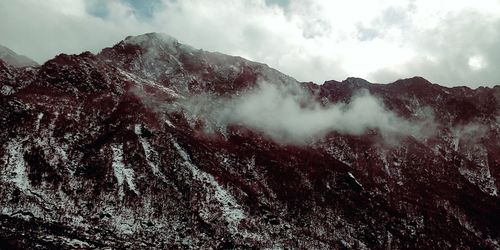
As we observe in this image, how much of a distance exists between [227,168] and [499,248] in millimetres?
40711

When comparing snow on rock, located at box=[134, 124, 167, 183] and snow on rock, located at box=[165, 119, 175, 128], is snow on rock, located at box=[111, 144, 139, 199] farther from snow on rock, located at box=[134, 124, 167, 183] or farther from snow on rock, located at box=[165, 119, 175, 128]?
snow on rock, located at box=[165, 119, 175, 128]

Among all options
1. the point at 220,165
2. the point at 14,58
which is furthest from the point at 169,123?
the point at 14,58

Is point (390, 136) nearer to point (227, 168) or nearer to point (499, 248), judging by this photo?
point (499, 248)

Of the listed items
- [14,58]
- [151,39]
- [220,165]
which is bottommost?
[220,165]

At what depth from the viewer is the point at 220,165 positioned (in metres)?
70.9

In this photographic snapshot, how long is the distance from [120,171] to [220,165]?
15819 millimetres

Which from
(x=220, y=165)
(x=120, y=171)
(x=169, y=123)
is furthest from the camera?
(x=169, y=123)

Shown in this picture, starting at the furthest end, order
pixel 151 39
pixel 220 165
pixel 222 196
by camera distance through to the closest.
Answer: pixel 151 39
pixel 220 165
pixel 222 196

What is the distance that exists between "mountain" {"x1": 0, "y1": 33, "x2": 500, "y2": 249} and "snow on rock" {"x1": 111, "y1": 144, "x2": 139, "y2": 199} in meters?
0.25

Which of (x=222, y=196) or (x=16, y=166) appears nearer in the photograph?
(x=16, y=166)

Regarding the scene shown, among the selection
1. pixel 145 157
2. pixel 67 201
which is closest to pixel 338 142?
pixel 145 157

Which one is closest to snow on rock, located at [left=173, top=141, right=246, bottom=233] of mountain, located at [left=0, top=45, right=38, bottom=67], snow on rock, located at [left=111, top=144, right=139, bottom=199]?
snow on rock, located at [left=111, top=144, right=139, bottom=199]

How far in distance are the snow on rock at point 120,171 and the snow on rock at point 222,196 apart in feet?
28.7

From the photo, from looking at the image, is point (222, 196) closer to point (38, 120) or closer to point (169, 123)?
point (169, 123)
